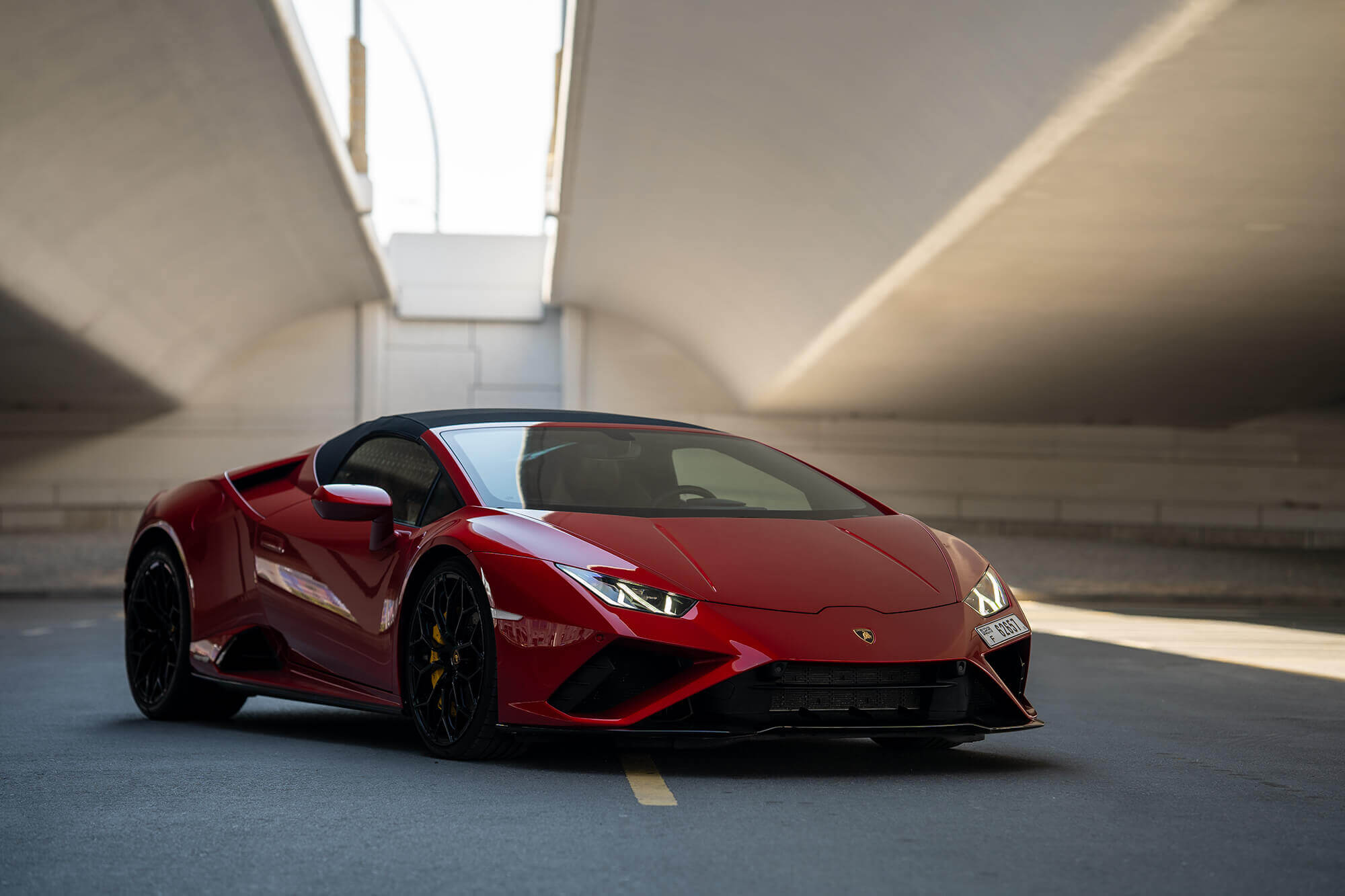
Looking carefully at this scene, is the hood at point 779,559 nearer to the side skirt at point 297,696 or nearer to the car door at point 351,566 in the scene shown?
the car door at point 351,566

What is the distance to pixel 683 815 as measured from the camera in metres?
3.69

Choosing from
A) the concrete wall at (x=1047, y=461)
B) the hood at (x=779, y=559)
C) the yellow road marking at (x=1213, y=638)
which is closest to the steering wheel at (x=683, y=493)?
the hood at (x=779, y=559)

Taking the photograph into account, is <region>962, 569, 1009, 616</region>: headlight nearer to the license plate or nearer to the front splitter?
the license plate

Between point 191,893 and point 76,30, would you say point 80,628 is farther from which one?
point 191,893

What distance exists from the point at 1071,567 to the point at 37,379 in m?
14.6

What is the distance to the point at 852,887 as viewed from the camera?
2.96 m

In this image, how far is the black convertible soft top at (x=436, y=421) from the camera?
18.0 feet

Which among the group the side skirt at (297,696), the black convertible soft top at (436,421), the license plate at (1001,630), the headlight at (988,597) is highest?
the black convertible soft top at (436,421)

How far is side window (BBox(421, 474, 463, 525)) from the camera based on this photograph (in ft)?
15.9

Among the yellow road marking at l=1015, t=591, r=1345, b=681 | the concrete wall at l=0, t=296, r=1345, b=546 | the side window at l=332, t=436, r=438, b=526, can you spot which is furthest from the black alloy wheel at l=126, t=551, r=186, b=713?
the concrete wall at l=0, t=296, r=1345, b=546

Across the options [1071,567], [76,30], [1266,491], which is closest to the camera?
[76,30]

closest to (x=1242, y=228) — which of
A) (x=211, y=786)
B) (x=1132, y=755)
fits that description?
(x=1132, y=755)

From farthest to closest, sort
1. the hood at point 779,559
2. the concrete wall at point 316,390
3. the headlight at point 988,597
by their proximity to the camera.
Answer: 1. the concrete wall at point 316,390
2. the headlight at point 988,597
3. the hood at point 779,559

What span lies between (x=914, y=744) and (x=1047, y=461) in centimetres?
1928
